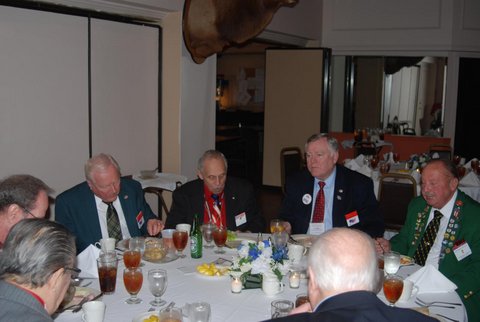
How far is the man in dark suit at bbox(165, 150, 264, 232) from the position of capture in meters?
3.90

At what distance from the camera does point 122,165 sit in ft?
21.3

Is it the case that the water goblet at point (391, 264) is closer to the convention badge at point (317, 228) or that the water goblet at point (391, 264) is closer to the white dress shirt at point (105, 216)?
the convention badge at point (317, 228)

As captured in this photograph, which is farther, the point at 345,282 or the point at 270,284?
the point at 270,284

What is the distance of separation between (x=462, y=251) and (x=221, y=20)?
4.28 m

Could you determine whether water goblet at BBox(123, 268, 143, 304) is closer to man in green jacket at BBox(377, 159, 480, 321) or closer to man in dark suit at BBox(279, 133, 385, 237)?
man in green jacket at BBox(377, 159, 480, 321)

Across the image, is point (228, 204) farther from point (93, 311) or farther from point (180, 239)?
point (93, 311)

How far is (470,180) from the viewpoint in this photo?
20.4 ft

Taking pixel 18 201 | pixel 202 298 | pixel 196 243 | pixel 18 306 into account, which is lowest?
pixel 202 298

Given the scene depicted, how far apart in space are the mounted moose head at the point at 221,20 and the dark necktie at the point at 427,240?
3.78 meters

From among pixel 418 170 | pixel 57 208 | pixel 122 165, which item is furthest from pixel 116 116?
pixel 418 170

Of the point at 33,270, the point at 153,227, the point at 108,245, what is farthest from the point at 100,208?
the point at 33,270

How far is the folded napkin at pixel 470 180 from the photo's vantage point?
6.18 metres

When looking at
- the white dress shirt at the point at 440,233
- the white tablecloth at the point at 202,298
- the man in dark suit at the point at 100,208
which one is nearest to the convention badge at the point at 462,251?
the white dress shirt at the point at 440,233

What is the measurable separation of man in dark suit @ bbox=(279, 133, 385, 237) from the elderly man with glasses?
2333mm
